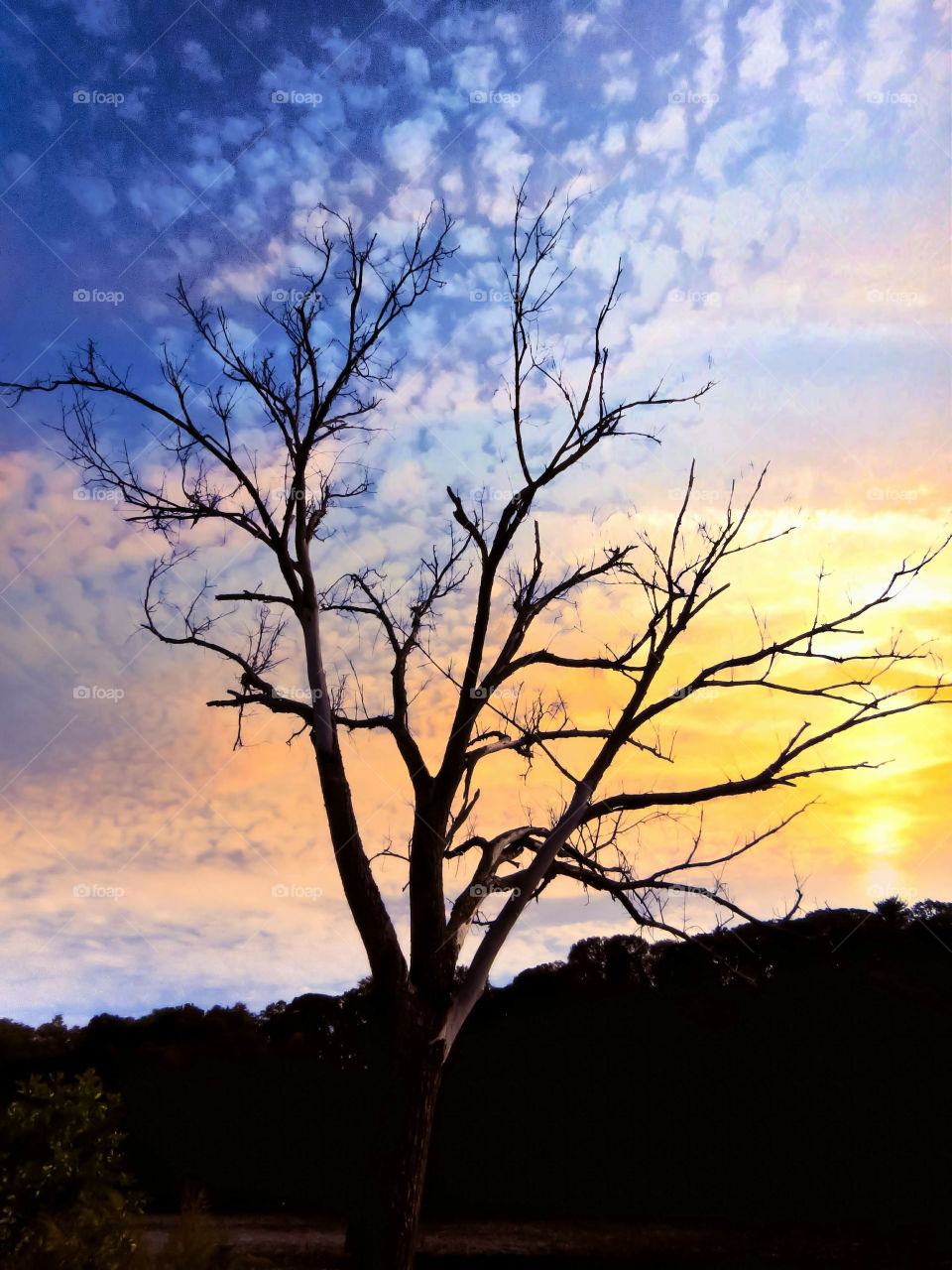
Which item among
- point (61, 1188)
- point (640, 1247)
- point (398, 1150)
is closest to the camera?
point (398, 1150)

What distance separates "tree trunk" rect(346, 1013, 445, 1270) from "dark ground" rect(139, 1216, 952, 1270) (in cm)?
530

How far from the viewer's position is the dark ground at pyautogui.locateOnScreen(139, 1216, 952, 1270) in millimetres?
10148

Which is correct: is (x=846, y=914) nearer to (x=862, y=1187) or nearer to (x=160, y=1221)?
(x=862, y=1187)

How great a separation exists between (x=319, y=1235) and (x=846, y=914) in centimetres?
882

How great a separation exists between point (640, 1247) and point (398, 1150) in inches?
291

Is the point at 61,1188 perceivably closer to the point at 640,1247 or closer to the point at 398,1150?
the point at 398,1150

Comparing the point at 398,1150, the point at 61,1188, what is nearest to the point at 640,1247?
the point at 398,1150

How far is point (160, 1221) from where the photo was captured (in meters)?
13.3

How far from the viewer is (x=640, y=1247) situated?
10992mm

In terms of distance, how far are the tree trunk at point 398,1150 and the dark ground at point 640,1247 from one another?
209 inches

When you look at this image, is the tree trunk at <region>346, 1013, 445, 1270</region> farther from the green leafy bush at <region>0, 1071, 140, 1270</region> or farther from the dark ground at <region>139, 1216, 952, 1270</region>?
the dark ground at <region>139, 1216, 952, 1270</region>

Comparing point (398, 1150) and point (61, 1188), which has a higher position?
point (398, 1150)

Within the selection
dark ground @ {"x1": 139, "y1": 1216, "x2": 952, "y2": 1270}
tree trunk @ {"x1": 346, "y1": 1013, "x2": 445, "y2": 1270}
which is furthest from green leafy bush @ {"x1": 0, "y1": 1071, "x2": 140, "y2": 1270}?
dark ground @ {"x1": 139, "y1": 1216, "x2": 952, "y2": 1270}

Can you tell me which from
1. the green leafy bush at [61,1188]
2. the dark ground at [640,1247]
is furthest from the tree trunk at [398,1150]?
the dark ground at [640,1247]
